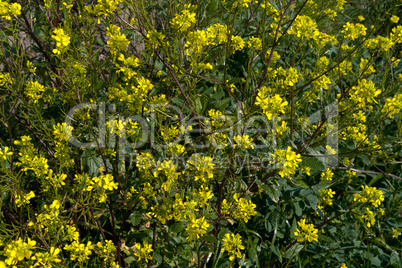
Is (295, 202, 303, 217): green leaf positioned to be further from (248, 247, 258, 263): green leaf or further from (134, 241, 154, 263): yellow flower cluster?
(134, 241, 154, 263): yellow flower cluster

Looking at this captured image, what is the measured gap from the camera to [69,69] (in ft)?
6.70

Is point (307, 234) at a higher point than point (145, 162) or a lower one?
lower

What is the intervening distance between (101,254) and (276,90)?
147 centimetres

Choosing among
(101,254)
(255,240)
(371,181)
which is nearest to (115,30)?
(101,254)

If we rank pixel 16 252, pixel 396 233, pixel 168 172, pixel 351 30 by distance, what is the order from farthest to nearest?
pixel 396 233
pixel 351 30
pixel 168 172
pixel 16 252

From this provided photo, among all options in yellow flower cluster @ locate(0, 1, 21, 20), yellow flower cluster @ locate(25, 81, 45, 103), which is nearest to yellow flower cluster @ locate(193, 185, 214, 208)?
yellow flower cluster @ locate(25, 81, 45, 103)

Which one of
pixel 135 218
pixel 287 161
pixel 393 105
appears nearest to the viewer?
pixel 287 161

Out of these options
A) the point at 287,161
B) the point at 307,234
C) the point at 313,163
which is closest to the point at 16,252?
the point at 287,161

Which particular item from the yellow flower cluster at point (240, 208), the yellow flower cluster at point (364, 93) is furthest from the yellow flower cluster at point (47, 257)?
the yellow flower cluster at point (364, 93)

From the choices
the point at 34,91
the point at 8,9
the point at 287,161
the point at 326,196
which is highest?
the point at 8,9

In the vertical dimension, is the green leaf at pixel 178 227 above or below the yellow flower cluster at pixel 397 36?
below

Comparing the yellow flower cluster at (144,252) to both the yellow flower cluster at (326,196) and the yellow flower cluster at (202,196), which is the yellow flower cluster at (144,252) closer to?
the yellow flower cluster at (202,196)

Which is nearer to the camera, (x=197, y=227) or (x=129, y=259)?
(x=197, y=227)

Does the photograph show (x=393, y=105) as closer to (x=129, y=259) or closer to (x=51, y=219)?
(x=129, y=259)
